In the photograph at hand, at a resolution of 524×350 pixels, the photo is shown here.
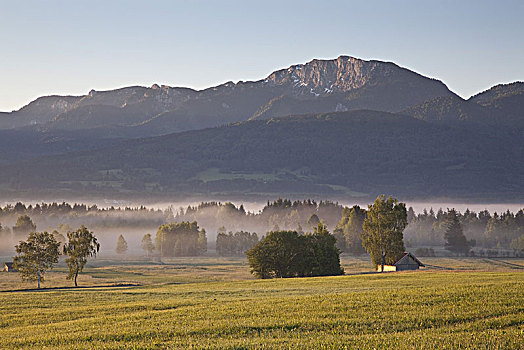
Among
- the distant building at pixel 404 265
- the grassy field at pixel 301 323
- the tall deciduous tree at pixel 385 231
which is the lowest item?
the distant building at pixel 404 265

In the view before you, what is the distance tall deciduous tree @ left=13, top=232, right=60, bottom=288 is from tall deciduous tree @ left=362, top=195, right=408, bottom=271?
170ft

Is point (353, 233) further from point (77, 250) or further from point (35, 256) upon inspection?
point (35, 256)

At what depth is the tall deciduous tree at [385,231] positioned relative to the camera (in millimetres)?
106875

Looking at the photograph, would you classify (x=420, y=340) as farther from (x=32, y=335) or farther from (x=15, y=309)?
(x=15, y=309)

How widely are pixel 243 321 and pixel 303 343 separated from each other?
751cm

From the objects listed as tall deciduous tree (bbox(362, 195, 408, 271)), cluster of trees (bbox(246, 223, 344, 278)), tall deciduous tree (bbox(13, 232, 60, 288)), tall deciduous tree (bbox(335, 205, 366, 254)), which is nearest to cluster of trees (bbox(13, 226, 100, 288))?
tall deciduous tree (bbox(13, 232, 60, 288))

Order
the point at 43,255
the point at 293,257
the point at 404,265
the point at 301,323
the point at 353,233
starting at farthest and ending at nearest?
the point at 353,233 → the point at 404,265 → the point at 43,255 → the point at 293,257 → the point at 301,323

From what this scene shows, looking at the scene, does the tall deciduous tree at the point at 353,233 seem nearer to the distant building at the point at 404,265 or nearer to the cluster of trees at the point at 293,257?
the distant building at the point at 404,265

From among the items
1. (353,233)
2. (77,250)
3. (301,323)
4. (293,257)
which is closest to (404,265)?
(293,257)

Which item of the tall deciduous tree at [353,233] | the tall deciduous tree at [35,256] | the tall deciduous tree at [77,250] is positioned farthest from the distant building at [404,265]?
the tall deciduous tree at [353,233]

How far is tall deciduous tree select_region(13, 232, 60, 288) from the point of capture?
105m

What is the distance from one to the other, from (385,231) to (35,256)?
56.8 meters

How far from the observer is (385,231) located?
108 metres

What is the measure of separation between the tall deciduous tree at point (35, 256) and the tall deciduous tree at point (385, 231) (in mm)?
51951
